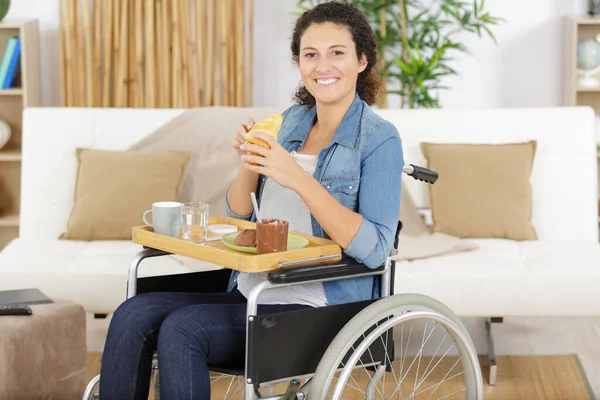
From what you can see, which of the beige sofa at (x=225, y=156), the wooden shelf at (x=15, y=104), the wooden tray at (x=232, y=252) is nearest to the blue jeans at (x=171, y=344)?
the wooden tray at (x=232, y=252)

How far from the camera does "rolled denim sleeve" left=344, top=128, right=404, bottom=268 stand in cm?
178

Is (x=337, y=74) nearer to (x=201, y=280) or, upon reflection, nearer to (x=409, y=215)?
(x=201, y=280)

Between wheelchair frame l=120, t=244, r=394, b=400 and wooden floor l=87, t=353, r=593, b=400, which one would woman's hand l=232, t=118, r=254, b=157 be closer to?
wheelchair frame l=120, t=244, r=394, b=400

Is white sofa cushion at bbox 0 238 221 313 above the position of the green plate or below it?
below

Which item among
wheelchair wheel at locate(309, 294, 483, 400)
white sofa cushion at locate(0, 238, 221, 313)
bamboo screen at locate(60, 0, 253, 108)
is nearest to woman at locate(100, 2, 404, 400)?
wheelchair wheel at locate(309, 294, 483, 400)

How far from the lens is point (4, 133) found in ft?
14.6

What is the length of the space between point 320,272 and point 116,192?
169cm

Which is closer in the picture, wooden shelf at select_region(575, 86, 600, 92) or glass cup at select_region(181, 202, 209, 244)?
glass cup at select_region(181, 202, 209, 244)

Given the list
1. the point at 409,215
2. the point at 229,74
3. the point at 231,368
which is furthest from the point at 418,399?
the point at 229,74

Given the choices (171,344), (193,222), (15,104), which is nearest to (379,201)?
(193,222)

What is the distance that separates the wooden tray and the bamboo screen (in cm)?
272

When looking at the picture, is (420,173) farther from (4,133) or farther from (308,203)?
(4,133)

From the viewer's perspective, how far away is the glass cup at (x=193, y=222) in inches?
73.2

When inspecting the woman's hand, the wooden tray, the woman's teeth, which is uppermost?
the woman's teeth
